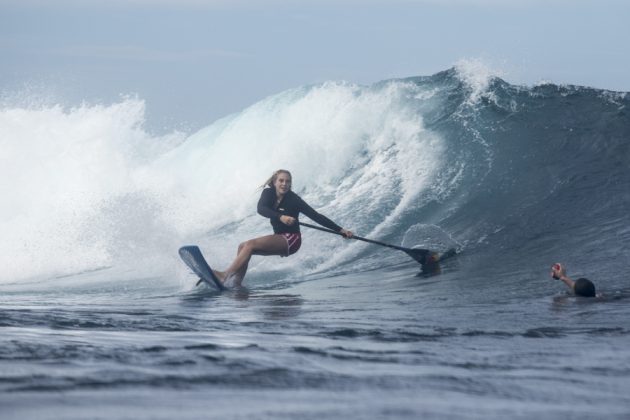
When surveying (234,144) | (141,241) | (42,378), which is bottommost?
(42,378)

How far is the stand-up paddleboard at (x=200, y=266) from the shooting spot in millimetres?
10039

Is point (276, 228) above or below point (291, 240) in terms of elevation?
above

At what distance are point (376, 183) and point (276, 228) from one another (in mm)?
4805

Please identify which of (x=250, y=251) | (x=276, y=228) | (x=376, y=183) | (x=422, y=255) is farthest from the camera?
(x=376, y=183)

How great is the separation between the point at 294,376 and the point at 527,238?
7351 millimetres

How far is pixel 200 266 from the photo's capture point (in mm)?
10109

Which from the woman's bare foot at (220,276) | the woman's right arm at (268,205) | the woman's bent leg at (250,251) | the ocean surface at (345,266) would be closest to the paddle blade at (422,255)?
the ocean surface at (345,266)

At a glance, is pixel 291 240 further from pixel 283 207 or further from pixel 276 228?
pixel 283 207

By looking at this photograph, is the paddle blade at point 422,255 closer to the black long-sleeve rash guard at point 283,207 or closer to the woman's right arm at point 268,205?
the black long-sleeve rash guard at point 283,207

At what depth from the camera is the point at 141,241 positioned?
12758 mm

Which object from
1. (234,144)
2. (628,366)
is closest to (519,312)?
(628,366)

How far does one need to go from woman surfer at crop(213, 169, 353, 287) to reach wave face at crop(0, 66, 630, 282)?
1.30 meters

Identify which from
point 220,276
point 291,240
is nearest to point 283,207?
point 291,240

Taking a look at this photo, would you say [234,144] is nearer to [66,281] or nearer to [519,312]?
[66,281]
